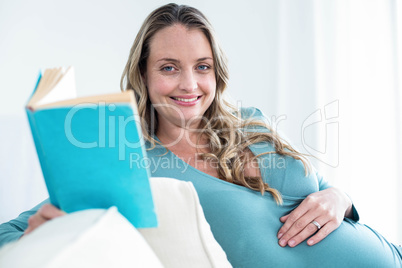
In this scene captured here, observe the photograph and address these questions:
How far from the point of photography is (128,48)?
91.9 inches

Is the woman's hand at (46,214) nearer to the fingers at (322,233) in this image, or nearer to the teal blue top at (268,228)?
the teal blue top at (268,228)

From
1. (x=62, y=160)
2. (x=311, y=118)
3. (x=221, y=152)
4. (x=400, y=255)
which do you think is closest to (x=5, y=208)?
(x=221, y=152)

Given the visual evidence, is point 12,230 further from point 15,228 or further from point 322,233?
point 322,233

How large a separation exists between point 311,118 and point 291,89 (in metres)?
0.24

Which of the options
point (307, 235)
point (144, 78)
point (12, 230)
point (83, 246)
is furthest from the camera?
point (144, 78)

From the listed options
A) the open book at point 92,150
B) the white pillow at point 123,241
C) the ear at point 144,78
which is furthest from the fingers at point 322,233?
the ear at point 144,78

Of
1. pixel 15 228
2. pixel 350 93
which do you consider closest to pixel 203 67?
pixel 15 228

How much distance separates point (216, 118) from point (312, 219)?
56 cm

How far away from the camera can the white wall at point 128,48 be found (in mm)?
1812

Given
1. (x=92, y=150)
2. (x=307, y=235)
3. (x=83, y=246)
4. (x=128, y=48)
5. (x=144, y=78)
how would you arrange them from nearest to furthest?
1. (x=83, y=246)
2. (x=92, y=150)
3. (x=307, y=235)
4. (x=144, y=78)
5. (x=128, y=48)

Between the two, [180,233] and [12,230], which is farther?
[12,230]

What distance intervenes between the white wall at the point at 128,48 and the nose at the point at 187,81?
2.47ft

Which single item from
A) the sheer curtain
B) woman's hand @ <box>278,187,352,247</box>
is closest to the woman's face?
woman's hand @ <box>278,187,352,247</box>

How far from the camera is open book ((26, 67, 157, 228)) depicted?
0.57 meters
